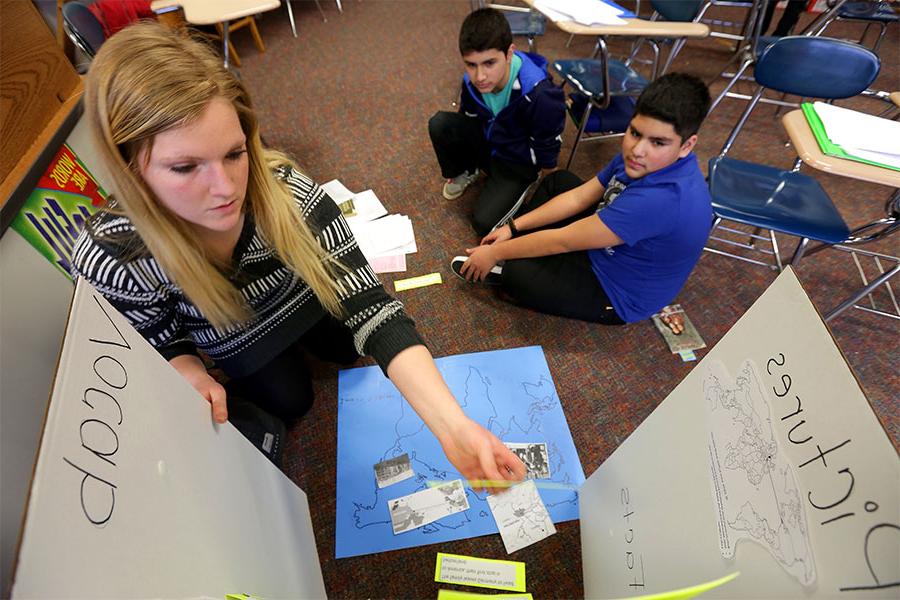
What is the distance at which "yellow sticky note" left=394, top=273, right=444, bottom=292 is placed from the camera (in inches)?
67.2

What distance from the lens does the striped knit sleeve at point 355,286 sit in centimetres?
90

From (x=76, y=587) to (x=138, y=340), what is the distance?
0.27 metres

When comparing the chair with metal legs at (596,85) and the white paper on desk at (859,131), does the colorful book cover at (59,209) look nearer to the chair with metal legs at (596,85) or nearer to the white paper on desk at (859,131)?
the chair with metal legs at (596,85)

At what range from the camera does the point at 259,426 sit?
3.88 ft

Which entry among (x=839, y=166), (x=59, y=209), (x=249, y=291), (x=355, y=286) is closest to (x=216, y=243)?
(x=249, y=291)

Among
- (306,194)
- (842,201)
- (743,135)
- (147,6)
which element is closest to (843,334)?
(842,201)

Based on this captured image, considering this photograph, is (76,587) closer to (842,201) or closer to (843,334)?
(843,334)

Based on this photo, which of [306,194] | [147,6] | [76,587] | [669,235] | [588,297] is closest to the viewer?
[76,587]

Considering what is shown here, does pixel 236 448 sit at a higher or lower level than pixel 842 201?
higher

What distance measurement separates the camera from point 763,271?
1771mm

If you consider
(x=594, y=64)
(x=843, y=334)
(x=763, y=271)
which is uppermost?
(x=594, y=64)

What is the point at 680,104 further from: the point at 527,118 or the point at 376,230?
the point at 376,230

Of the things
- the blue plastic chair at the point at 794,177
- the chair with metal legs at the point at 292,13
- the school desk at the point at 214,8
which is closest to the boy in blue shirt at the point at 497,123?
the blue plastic chair at the point at 794,177

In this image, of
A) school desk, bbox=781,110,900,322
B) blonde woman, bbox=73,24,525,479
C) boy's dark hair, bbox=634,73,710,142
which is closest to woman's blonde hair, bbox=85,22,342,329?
blonde woman, bbox=73,24,525,479
